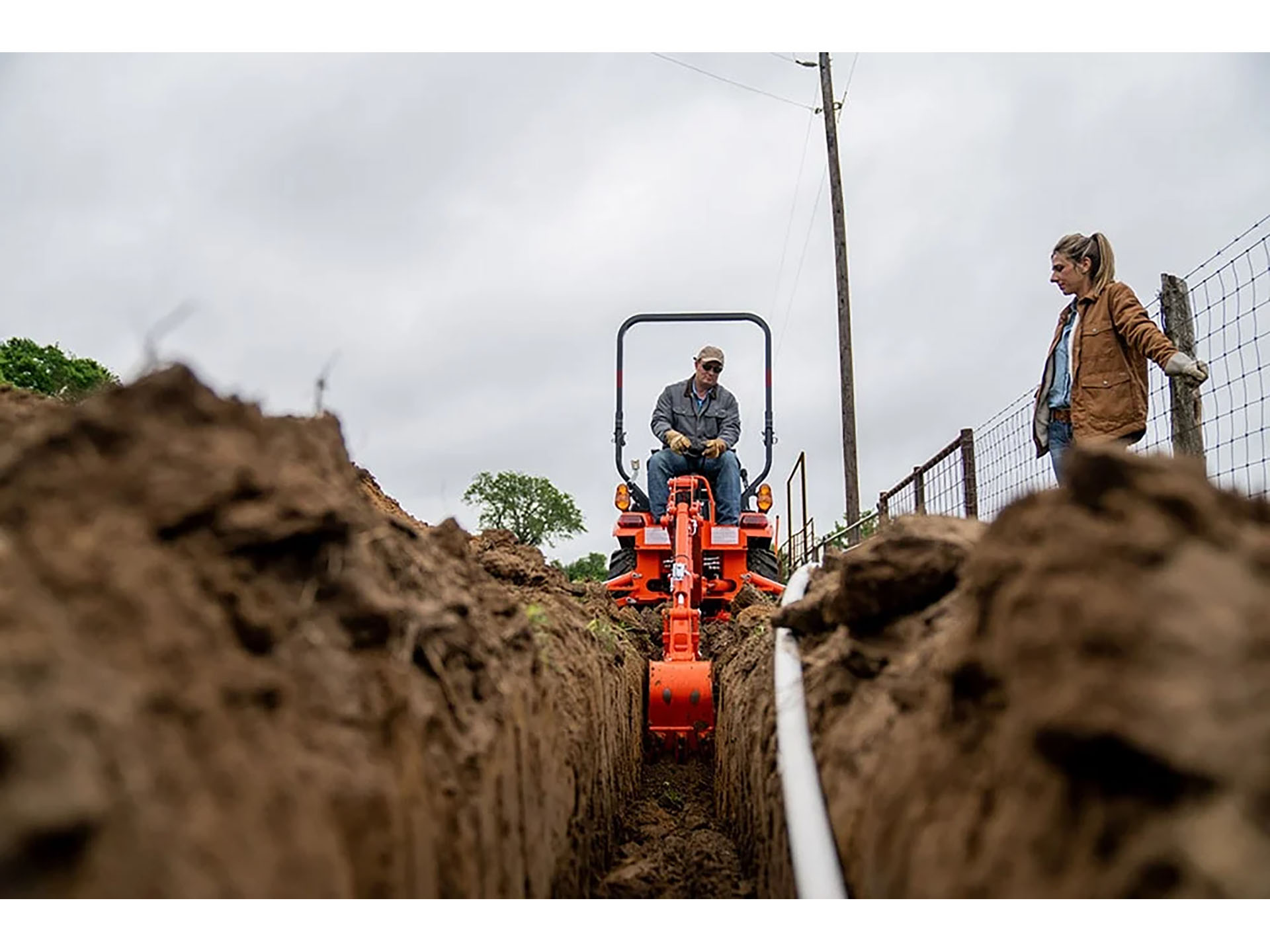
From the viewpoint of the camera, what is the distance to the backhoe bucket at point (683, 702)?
5.72 m

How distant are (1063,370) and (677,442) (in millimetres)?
3216

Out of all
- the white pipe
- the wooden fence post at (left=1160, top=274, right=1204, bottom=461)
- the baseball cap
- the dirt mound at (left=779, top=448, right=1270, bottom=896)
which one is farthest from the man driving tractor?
the dirt mound at (left=779, top=448, right=1270, bottom=896)

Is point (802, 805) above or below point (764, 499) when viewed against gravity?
below

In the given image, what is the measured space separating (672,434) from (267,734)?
6.56 m

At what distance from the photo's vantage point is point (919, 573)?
7.12 ft

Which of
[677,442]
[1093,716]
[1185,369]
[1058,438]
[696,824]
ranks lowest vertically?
[696,824]

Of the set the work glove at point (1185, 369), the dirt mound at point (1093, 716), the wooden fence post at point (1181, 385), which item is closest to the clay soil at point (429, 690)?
the dirt mound at point (1093, 716)

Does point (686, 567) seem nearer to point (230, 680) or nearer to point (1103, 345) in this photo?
point (1103, 345)

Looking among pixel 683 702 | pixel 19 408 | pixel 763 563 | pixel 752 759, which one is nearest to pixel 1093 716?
pixel 752 759

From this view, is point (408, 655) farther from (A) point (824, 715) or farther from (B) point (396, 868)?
(A) point (824, 715)

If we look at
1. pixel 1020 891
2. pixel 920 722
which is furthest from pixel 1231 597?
pixel 920 722

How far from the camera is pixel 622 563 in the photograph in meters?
8.71

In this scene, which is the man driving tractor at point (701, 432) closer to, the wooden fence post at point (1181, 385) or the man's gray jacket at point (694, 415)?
the man's gray jacket at point (694, 415)

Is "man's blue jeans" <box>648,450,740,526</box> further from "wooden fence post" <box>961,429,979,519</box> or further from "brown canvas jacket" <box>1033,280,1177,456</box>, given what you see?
"brown canvas jacket" <box>1033,280,1177,456</box>
